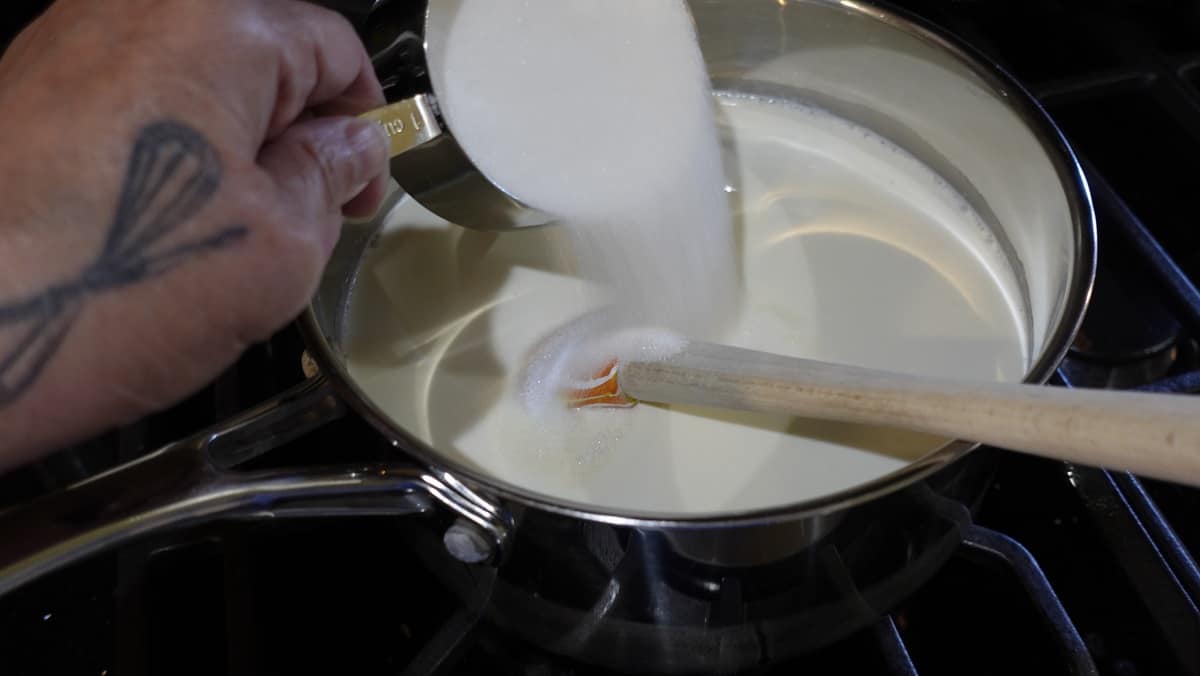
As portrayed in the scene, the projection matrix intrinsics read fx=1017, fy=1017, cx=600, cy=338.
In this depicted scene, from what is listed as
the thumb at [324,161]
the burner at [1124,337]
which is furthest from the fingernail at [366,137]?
the burner at [1124,337]

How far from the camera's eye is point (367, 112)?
65 centimetres

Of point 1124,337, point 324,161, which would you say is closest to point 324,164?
point 324,161

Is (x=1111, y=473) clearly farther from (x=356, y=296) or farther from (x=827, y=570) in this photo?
(x=356, y=296)

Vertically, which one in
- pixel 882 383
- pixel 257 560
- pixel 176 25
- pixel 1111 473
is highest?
pixel 176 25

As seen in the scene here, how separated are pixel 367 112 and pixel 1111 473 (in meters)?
0.56

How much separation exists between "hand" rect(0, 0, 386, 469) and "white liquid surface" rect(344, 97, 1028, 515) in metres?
0.34

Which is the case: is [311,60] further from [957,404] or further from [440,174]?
[957,404]

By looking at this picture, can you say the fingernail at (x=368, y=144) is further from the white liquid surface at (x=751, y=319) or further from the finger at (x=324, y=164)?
the white liquid surface at (x=751, y=319)

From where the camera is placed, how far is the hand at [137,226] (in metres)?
0.45

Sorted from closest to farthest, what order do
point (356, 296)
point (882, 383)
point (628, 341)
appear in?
point (882, 383) → point (628, 341) → point (356, 296)

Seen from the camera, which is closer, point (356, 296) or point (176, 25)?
point (176, 25)

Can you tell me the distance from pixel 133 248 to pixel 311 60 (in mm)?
145

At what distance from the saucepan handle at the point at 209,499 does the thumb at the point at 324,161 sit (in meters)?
0.14

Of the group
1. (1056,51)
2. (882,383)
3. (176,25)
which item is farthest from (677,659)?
(1056,51)
